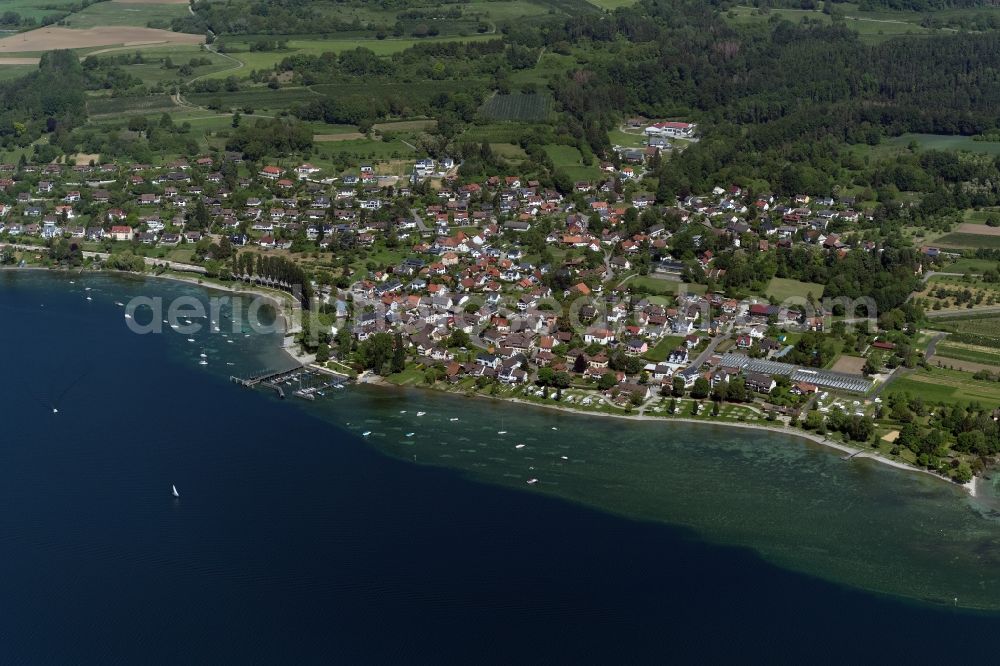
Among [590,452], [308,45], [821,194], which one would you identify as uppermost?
[308,45]

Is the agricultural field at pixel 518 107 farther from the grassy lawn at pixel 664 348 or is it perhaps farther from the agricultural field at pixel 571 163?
the grassy lawn at pixel 664 348

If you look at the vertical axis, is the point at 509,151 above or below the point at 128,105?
below

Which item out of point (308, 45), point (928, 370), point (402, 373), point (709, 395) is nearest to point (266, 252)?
point (402, 373)

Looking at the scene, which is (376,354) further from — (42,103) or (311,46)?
(311,46)

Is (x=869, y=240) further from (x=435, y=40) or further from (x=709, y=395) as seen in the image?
(x=435, y=40)

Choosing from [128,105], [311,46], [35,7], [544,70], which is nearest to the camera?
[128,105]

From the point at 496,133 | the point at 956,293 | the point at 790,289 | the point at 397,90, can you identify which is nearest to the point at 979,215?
the point at 956,293

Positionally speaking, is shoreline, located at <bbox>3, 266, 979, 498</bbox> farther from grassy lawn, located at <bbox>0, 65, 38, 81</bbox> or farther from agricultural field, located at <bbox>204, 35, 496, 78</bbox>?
grassy lawn, located at <bbox>0, 65, 38, 81</bbox>

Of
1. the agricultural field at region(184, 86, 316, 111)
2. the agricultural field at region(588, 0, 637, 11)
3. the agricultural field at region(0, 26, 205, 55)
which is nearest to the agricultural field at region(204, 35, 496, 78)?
the agricultural field at region(0, 26, 205, 55)
